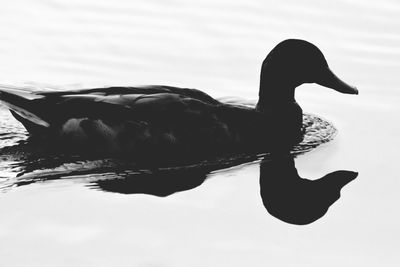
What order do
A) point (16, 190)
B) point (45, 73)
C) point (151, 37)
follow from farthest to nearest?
point (151, 37) < point (45, 73) < point (16, 190)

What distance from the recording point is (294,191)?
340 inches

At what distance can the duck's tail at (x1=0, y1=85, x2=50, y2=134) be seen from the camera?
360 inches

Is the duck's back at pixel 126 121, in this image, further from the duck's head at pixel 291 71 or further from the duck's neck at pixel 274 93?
the duck's head at pixel 291 71

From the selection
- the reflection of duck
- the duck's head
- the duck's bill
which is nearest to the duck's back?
the reflection of duck

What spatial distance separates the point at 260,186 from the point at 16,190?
1989 mm

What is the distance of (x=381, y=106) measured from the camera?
1091 cm

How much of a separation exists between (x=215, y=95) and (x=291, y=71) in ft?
4.10

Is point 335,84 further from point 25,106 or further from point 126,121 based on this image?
point 25,106

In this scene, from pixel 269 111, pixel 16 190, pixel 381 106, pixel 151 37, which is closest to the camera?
pixel 16 190

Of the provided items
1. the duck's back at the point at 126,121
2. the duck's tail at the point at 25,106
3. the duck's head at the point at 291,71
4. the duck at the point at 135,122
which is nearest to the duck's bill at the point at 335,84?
the duck's head at the point at 291,71

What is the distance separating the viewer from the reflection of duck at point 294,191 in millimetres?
8125

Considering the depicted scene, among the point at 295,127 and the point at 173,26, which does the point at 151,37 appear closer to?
the point at 173,26

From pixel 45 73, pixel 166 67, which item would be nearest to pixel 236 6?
pixel 166 67

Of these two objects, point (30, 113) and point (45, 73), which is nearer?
point (30, 113)
